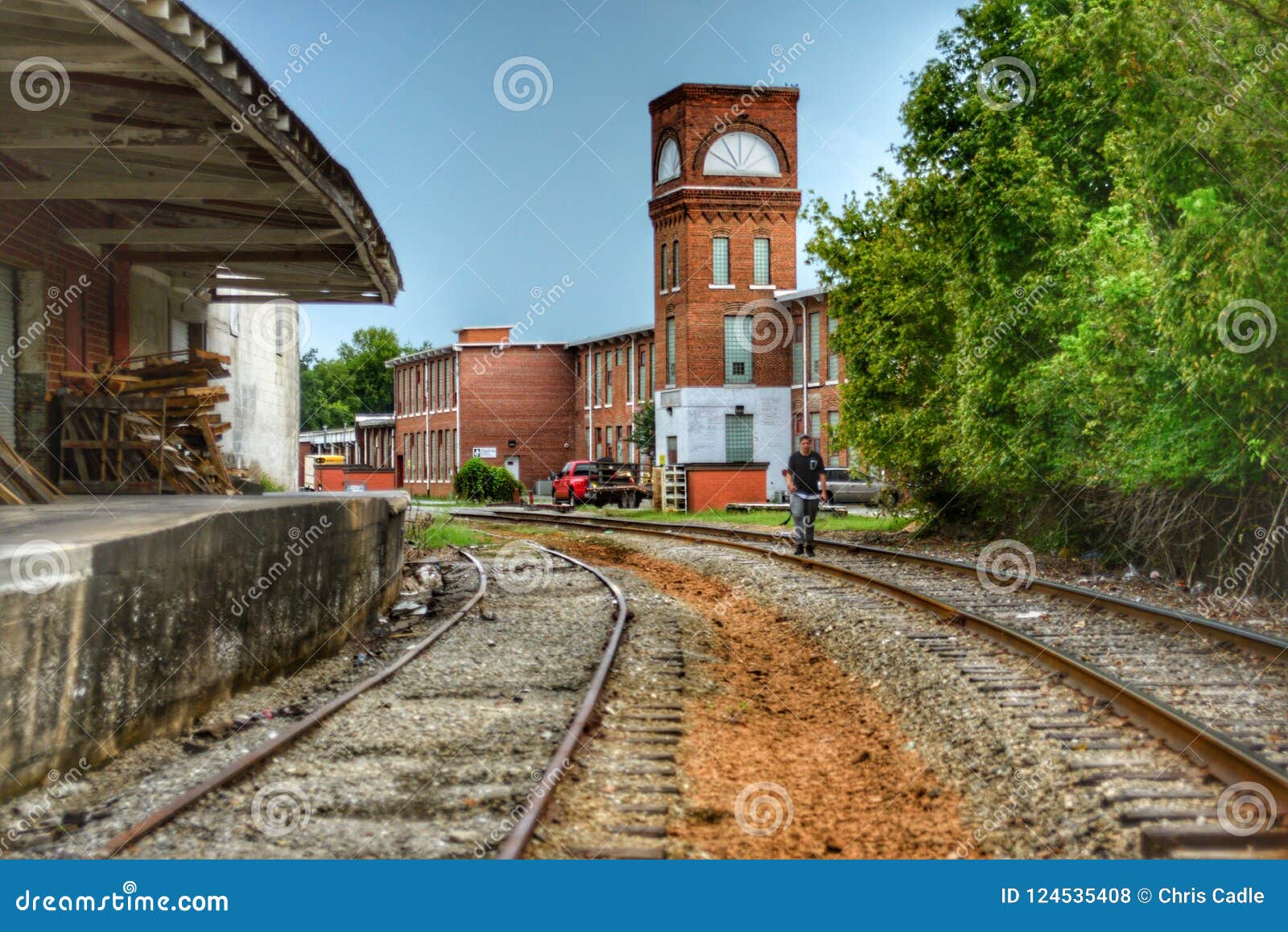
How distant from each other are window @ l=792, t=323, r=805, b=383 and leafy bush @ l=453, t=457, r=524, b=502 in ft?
47.1

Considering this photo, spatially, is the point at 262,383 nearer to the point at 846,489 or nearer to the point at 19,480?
the point at 19,480

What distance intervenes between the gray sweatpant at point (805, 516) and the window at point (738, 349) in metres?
30.1

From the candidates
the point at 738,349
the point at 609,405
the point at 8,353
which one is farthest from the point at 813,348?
the point at 8,353

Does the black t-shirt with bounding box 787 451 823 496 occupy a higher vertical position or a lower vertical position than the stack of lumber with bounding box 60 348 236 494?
lower

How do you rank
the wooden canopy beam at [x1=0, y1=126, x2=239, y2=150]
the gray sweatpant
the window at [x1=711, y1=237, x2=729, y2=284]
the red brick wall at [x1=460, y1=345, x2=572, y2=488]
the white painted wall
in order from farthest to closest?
1. the red brick wall at [x1=460, y1=345, x2=572, y2=488]
2. the white painted wall
3. the window at [x1=711, y1=237, x2=729, y2=284]
4. the gray sweatpant
5. the wooden canopy beam at [x1=0, y1=126, x2=239, y2=150]

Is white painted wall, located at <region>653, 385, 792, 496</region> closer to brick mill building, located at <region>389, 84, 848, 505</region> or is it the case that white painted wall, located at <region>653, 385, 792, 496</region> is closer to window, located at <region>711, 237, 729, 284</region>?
brick mill building, located at <region>389, 84, 848, 505</region>

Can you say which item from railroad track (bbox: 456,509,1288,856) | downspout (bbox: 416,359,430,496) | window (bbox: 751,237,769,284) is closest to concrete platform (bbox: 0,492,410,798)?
railroad track (bbox: 456,509,1288,856)

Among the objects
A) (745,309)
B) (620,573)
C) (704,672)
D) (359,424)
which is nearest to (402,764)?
(704,672)

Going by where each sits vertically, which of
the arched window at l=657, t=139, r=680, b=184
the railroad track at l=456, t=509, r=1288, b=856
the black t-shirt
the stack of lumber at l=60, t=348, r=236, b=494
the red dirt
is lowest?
the red dirt

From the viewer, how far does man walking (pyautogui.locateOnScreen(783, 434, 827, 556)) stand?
18375 mm

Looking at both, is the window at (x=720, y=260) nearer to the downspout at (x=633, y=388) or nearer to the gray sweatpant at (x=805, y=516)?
the downspout at (x=633, y=388)

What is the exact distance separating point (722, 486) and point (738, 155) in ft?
49.0

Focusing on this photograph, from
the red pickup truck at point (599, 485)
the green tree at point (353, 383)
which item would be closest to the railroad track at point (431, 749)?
the red pickup truck at point (599, 485)

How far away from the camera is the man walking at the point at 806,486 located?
60.3ft
